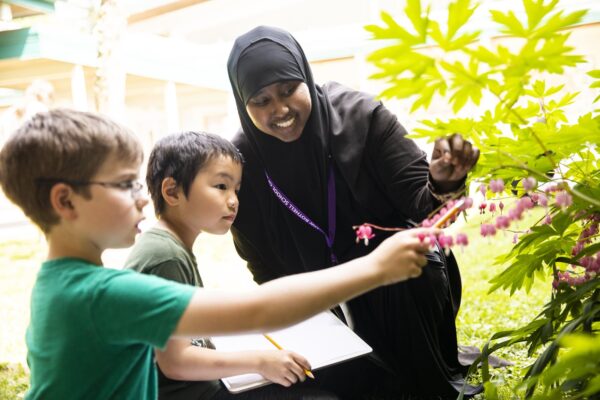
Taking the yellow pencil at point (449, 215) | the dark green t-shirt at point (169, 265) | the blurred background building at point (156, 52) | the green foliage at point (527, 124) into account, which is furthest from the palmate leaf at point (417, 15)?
the blurred background building at point (156, 52)

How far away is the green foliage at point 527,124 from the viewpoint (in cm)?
93

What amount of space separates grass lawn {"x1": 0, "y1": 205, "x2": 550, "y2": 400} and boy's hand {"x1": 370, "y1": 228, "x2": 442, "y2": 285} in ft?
0.25

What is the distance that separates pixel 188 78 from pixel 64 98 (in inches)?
71.1

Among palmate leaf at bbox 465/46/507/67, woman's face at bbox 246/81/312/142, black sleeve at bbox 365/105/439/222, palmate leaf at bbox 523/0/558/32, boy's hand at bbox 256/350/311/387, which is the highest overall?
palmate leaf at bbox 523/0/558/32

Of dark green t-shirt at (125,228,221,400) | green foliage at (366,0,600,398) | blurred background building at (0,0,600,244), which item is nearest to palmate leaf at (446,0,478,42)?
green foliage at (366,0,600,398)

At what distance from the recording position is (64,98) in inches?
335

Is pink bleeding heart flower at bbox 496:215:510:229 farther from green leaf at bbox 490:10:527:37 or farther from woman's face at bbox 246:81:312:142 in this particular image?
woman's face at bbox 246:81:312:142

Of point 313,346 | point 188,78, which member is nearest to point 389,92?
point 313,346

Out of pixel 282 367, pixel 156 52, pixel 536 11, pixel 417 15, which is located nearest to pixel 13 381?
pixel 282 367

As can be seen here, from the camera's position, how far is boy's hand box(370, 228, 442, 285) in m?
1.03

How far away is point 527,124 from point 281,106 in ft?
3.47

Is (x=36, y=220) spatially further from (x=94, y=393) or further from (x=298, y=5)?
(x=298, y=5)

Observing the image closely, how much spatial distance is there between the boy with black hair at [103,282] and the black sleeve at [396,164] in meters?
0.93

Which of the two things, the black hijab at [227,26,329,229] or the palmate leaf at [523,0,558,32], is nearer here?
the palmate leaf at [523,0,558,32]
